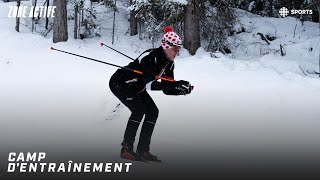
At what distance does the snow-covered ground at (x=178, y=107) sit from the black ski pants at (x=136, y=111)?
0.35 m

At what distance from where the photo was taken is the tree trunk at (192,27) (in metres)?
14.3

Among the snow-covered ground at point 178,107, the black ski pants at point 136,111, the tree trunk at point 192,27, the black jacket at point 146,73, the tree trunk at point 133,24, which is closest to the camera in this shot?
the black jacket at point 146,73

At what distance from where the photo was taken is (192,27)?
1446 cm

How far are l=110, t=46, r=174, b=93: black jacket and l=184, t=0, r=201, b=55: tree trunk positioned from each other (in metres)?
8.72

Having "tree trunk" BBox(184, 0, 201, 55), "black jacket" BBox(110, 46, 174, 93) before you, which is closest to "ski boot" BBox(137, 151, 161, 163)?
"black jacket" BBox(110, 46, 174, 93)

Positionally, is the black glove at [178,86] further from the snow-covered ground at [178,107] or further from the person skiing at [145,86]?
the snow-covered ground at [178,107]

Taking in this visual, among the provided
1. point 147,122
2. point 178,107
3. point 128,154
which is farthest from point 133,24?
point 128,154

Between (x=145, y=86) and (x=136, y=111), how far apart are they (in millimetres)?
350

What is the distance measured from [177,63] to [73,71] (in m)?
3.04

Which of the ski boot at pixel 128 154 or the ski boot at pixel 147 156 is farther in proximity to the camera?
the ski boot at pixel 147 156

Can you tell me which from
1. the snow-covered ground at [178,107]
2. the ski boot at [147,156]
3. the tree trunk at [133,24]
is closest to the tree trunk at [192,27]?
the snow-covered ground at [178,107]

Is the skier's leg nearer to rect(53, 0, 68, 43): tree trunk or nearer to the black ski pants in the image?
the black ski pants

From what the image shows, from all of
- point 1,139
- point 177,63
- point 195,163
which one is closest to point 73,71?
point 177,63

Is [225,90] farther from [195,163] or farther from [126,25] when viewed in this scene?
[126,25]
